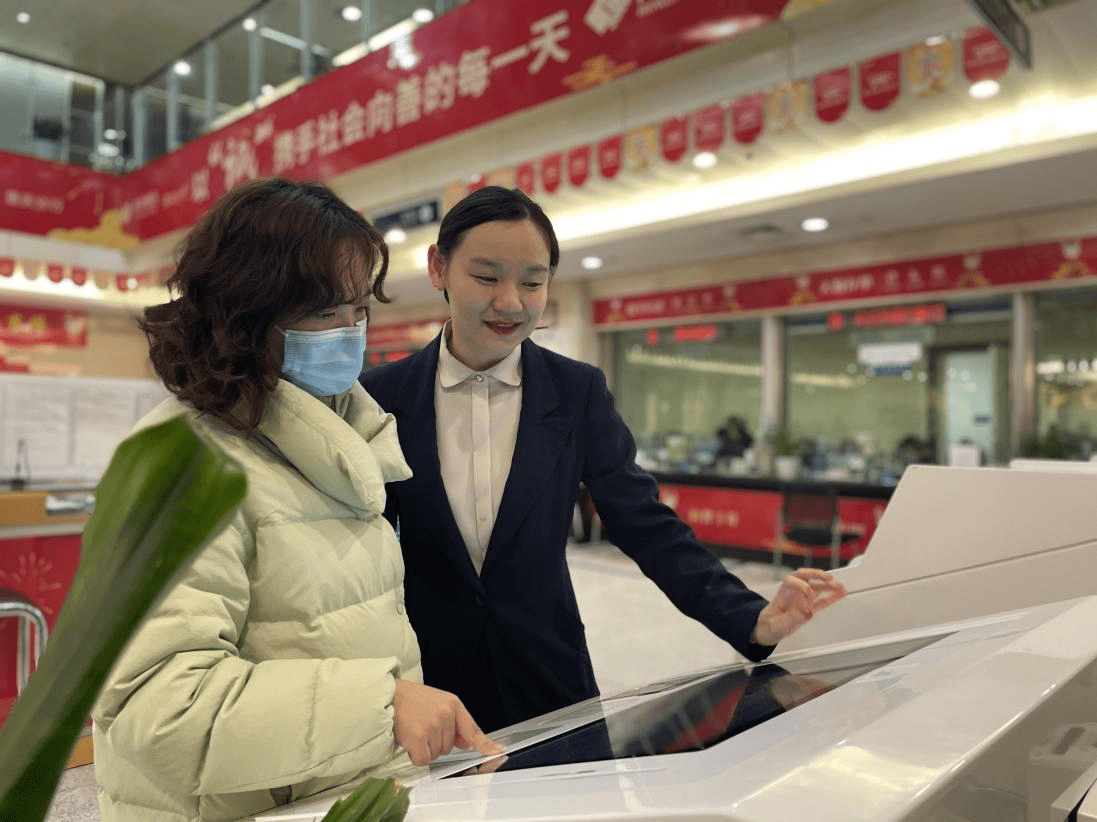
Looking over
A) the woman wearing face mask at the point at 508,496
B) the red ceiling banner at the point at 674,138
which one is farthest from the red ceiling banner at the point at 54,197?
the woman wearing face mask at the point at 508,496

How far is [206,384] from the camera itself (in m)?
0.85

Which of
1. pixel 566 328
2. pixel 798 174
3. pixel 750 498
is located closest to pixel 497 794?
pixel 798 174

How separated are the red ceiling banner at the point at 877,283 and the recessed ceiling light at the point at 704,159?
6.95 ft

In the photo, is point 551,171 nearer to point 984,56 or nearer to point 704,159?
point 704,159

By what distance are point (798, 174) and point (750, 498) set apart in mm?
3006

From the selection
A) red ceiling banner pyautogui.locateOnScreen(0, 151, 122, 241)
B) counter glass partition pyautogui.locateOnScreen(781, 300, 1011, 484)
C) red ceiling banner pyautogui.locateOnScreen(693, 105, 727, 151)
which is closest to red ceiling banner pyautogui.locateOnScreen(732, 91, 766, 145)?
red ceiling banner pyautogui.locateOnScreen(693, 105, 727, 151)

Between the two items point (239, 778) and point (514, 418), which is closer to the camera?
point (239, 778)

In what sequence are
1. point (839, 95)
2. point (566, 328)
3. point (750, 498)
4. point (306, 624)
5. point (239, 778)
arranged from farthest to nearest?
point (566, 328), point (750, 498), point (839, 95), point (306, 624), point (239, 778)

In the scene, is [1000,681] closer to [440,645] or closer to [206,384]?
[206,384]

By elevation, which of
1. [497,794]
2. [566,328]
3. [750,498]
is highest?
[566,328]

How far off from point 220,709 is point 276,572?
0.51 ft

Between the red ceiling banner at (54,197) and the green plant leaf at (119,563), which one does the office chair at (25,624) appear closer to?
the green plant leaf at (119,563)

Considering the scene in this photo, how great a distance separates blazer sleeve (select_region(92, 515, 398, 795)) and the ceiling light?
15.4ft

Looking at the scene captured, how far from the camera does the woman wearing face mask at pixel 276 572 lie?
693 mm
